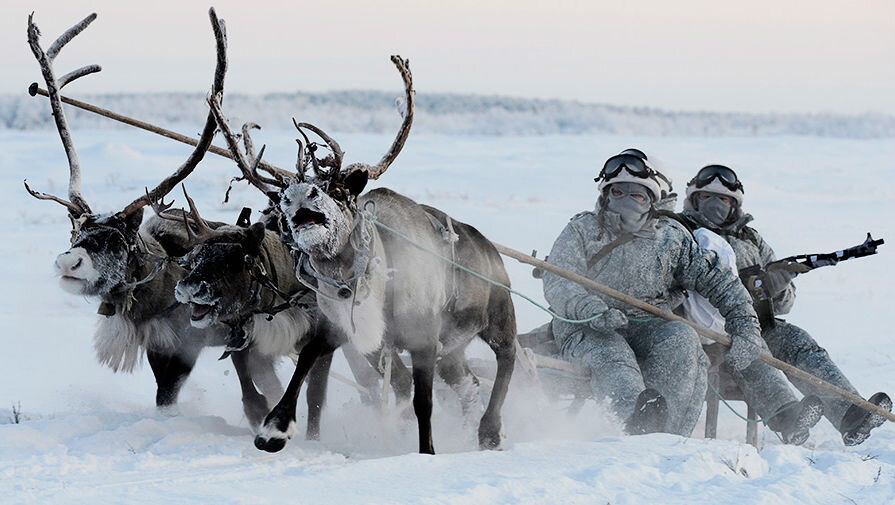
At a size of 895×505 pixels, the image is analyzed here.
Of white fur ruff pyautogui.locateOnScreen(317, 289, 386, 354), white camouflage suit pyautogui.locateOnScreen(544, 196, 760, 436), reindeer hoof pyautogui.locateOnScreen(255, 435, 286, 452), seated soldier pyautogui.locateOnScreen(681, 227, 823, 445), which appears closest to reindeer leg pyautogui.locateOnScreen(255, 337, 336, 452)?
reindeer hoof pyautogui.locateOnScreen(255, 435, 286, 452)

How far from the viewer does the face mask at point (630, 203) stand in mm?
6570

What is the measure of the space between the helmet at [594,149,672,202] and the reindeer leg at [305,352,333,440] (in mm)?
2121

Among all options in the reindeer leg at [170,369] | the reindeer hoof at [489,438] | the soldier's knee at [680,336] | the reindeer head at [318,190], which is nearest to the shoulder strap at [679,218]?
the soldier's knee at [680,336]

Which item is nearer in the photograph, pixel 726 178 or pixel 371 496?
pixel 371 496

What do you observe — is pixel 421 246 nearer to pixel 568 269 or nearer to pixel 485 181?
pixel 568 269

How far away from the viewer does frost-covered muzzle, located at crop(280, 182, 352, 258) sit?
4754 millimetres

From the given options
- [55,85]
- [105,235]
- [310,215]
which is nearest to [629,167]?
[310,215]

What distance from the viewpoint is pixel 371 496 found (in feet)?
14.0

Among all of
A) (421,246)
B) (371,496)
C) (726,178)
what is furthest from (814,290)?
(371,496)

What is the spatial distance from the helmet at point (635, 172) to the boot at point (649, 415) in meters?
1.41

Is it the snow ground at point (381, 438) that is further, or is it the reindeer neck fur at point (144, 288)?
the reindeer neck fur at point (144, 288)

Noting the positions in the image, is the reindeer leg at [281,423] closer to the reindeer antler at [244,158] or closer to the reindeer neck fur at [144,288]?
the reindeer antler at [244,158]

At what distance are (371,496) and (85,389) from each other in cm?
440

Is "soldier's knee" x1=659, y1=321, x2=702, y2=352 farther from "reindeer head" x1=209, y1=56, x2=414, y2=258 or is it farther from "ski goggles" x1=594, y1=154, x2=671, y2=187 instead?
"reindeer head" x1=209, y1=56, x2=414, y2=258
